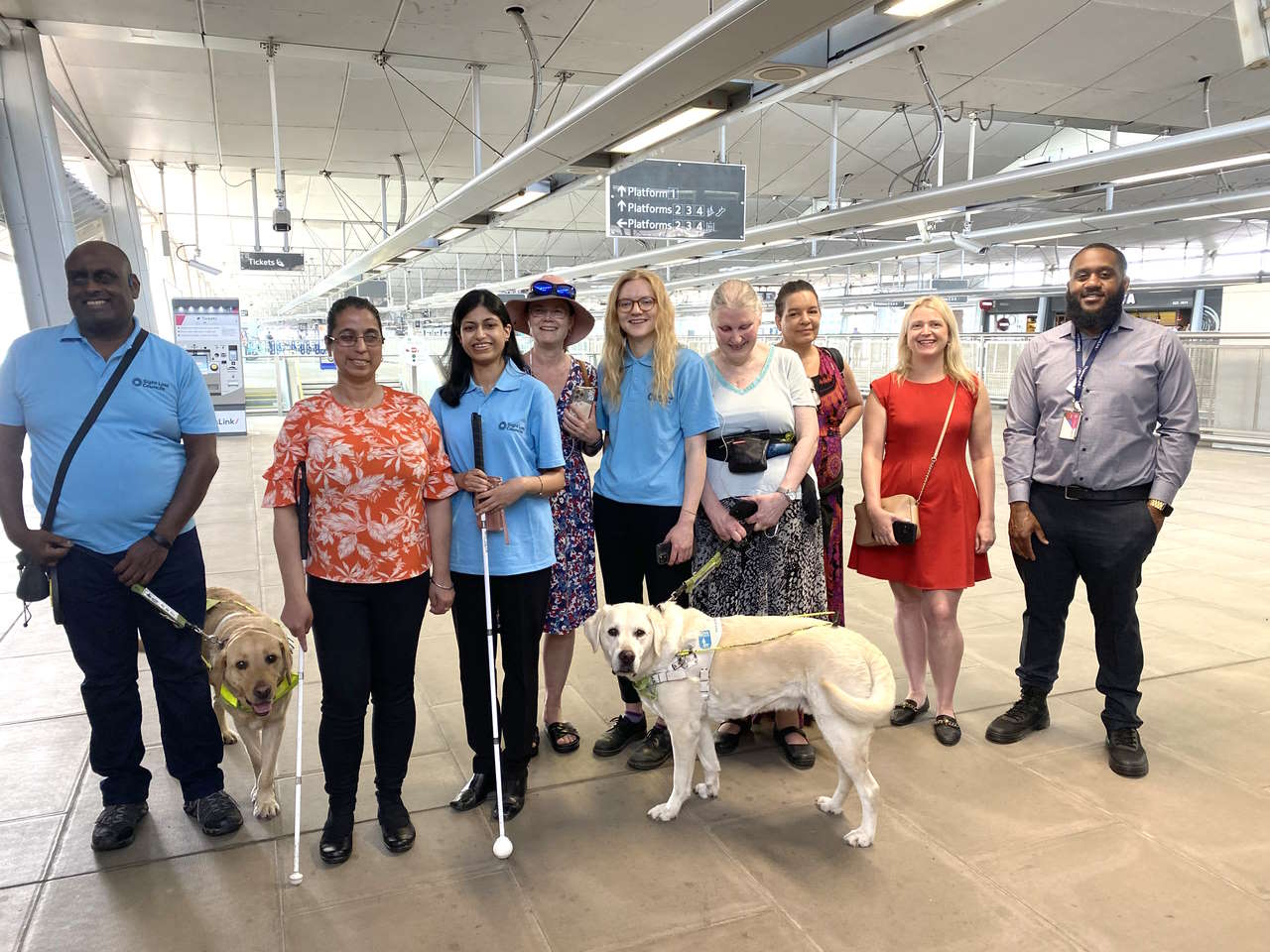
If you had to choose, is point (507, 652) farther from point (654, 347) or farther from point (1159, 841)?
point (1159, 841)

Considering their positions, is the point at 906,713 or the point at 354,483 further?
the point at 906,713

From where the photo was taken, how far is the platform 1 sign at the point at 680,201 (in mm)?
8320

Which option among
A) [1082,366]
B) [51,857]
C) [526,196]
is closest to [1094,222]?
[526,196]

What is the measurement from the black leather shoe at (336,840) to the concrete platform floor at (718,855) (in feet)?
0.12

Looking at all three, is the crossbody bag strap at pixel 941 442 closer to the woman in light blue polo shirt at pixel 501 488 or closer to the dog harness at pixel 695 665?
the dog harness at pixel 695 665

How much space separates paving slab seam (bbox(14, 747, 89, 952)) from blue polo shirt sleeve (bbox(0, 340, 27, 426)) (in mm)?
1363

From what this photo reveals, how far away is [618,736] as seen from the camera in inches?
131

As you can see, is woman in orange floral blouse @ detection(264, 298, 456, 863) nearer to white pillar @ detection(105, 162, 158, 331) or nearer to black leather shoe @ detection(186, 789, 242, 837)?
black leather shoe @ detection(186, 789, 242, 837)

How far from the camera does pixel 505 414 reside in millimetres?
2672

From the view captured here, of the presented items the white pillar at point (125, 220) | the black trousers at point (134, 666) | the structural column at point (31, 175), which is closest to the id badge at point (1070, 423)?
the black trousers at point (134, 666)

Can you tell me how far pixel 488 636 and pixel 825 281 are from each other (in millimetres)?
24943

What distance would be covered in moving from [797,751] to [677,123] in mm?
3758

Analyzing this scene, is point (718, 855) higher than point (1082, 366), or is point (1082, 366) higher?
point (1082, 366)

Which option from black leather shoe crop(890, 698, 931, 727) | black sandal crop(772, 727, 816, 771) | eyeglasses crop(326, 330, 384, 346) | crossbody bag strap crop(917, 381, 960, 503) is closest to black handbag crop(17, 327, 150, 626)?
eyeglasses crop(326, 330, 384, 346)
